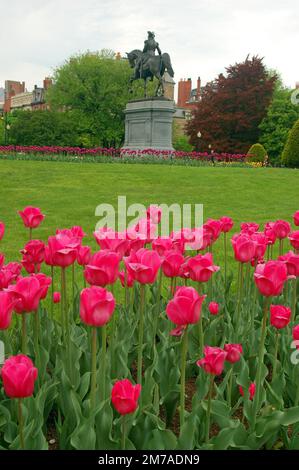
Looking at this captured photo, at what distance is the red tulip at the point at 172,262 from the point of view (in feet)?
8.24

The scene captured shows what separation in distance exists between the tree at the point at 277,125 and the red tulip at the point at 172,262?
4140cm

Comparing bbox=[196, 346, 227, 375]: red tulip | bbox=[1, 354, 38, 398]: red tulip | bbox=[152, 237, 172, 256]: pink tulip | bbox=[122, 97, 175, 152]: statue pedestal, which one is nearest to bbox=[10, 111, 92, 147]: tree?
bbox=[122, 97, 175, 152]: statue pedestal

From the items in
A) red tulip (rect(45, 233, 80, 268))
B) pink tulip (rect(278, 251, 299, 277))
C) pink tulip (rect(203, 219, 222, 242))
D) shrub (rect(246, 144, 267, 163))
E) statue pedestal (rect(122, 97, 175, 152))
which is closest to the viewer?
red tulip (rect(45, 233, 80, 268))

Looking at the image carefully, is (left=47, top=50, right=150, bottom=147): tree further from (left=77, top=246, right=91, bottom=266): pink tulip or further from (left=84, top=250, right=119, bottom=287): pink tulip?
(left=84, top=250, right=119, bottom=287): pink tulip

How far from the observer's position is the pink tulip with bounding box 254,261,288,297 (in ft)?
6.57

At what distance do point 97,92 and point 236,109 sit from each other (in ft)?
47.6

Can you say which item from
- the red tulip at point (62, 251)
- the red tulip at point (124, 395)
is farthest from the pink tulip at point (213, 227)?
the red tulip at point (124, 395)

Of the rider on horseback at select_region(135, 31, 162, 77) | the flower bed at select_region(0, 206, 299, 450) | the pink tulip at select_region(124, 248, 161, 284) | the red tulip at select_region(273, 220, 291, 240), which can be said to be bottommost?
the flower bed at select_region(0, 206, 299, 450)

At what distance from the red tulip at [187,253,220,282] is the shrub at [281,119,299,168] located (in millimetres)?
23680

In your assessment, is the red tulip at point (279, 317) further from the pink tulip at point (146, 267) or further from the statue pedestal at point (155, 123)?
the statue pedestal at point (155, 123)

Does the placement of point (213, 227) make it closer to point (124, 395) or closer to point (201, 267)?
point (201, 267)

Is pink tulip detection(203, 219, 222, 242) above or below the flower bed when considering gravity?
above

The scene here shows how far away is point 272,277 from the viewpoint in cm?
202

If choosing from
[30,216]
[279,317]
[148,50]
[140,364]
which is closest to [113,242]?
[140,364]
